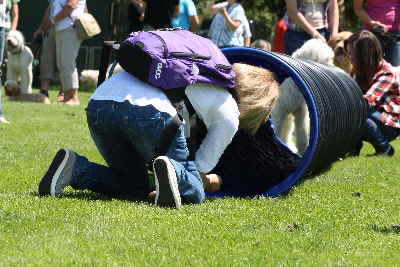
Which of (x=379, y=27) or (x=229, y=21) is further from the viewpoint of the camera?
(x=229, y=21)

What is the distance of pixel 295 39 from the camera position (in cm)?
945

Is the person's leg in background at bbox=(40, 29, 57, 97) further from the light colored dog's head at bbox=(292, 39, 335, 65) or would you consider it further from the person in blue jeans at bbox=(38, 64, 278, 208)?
the person in blue jeans at bbox=(38, 64, 278, 208)

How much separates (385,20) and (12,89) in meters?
7.22

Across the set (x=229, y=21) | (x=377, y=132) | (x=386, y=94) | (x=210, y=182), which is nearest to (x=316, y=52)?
(x=386, y=94)

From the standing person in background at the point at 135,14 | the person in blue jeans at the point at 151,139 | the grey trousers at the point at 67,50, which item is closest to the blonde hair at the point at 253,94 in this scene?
the person in blue jeans at the point at 151,139

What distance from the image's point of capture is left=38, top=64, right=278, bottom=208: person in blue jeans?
5066mm

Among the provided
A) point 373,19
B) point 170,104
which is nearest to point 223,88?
point 170,104

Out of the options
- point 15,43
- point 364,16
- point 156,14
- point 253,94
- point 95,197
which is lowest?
point 15,43

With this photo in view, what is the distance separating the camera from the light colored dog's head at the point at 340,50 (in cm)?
947

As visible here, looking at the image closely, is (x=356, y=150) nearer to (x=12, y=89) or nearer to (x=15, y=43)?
(x=12, y=89)

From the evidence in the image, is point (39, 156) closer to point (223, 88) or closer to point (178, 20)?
point (223, 88)

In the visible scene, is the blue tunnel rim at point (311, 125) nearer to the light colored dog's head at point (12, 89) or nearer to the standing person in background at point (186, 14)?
the standing person in background at point (186, 14)

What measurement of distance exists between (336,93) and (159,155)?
2165 mm

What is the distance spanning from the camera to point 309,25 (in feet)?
29.6
